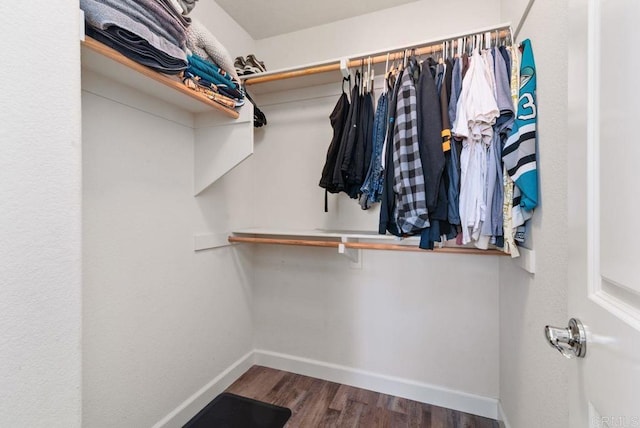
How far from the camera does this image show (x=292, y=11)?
5.77 ft

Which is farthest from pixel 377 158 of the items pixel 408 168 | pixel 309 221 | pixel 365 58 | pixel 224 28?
pixel 224 28

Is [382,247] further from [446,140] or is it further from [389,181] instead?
[446,140]

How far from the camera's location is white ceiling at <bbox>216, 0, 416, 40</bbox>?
1.68m

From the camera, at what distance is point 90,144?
1056mm

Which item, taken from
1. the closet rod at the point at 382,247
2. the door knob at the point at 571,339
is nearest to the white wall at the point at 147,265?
the closet rod at the point at 382,247

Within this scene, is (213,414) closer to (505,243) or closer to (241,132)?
(241,132)

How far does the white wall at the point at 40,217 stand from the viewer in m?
0.56

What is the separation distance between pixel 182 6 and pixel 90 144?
2.24ft

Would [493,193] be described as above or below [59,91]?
below

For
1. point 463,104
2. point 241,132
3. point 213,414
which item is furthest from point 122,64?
point 213,414

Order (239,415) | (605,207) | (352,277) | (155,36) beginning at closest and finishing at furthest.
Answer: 1. (605,207)
2. (155,36)
3. (239,415)
4. (352,277)

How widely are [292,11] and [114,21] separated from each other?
129 cm

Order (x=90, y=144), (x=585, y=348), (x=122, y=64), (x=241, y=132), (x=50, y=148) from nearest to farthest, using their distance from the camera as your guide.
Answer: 1. (x=585, y=348)
2. (x=50, y=148)
3. (x=122, y=64)
4. (x=90, y=144)
5. (x=241, y=132)

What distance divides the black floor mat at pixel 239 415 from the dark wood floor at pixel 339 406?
0.05 meters
